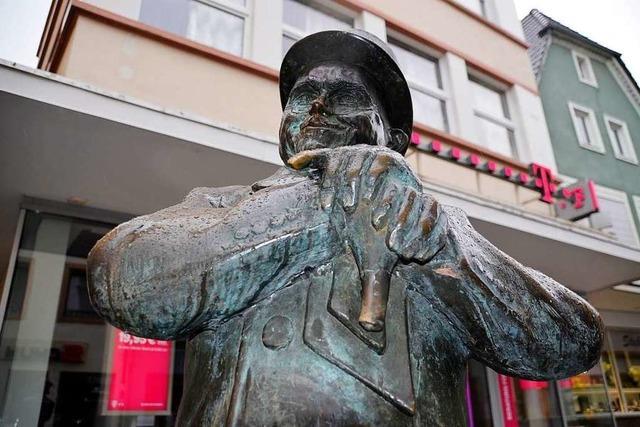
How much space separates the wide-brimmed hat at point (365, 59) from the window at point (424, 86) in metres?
6.40

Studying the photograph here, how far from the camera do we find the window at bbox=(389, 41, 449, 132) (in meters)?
8.09

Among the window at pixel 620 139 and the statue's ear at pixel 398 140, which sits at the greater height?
the window at pixel 620 139

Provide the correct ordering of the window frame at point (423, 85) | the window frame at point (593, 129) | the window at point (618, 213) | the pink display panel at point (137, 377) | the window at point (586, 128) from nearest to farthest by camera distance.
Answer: the pink display panel at point (137, 377), the window frame at point (423, 85), the window at point (618, 213), the window frame at point (593, 129), the window at point (586, 128)

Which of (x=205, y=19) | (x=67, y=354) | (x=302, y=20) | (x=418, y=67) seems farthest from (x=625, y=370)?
(x=67, y=354)

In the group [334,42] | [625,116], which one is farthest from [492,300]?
[625,116]

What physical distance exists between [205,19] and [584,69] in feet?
38.1

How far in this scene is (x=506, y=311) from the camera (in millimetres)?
Answer: 1120

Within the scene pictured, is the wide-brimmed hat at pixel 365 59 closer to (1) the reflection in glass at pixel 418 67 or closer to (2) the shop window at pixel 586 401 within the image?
(1) the reflection in glass at pixel 418 67

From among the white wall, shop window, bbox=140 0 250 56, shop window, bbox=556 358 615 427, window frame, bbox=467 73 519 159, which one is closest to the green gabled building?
window frame, bbox=467 73 519 159

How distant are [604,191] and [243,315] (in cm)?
1231

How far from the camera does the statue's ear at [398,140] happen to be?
1.71 meters

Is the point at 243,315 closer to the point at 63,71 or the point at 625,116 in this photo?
the point at 63,71

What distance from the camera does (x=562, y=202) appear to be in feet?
27.2

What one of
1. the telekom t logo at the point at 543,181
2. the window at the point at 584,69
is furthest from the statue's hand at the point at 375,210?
the window at the point at 584,69
